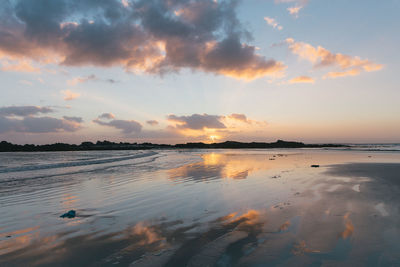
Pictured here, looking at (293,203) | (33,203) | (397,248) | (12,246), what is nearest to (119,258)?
(12,246)

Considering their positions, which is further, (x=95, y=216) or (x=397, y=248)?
(x=95, y=216)

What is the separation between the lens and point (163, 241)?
4.91 m

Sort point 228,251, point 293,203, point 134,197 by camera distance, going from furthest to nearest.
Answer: point 134,197 → point 293,203 → point 228,251

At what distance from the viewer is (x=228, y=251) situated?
435cm

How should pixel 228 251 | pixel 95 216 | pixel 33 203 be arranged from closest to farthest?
pixel 228 251 → pixel 95 216 → pixel 33 203

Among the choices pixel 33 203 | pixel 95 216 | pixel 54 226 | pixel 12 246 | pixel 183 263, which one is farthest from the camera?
pixel 33 203

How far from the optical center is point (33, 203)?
8.94m

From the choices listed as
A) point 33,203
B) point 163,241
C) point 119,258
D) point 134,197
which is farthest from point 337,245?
point 33,203

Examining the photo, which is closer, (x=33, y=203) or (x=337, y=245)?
(x=337, y=245)

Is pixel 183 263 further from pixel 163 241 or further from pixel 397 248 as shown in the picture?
pixel 397 248

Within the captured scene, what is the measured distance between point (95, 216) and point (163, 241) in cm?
323

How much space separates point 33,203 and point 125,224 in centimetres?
520

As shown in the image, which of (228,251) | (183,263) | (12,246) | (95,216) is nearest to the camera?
(183,263)

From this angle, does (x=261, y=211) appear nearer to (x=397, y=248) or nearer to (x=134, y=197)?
(x=397, y=248)
